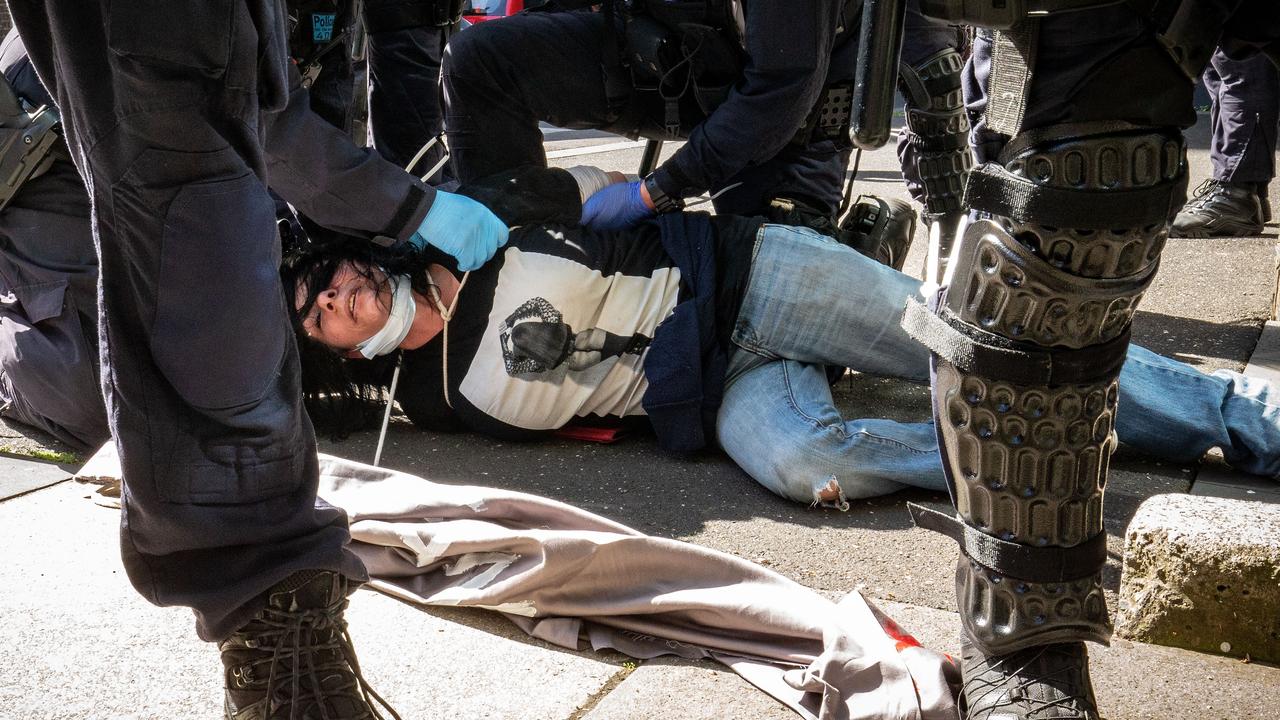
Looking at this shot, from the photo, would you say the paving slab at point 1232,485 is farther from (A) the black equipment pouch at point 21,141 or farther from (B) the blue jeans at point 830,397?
(A) the black equipment pouch at point 21,141

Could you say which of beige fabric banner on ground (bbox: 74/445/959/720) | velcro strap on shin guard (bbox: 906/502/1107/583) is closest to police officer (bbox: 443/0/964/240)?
beige fabric banner on ground (bbox: 74/445/959/720)

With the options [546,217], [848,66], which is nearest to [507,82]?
[546,217]

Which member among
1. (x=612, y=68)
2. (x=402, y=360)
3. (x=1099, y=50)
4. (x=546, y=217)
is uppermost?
(x=1099, y=50)

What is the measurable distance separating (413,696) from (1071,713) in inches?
31.1

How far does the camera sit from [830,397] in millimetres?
2465

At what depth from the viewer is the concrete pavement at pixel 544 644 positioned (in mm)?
1551

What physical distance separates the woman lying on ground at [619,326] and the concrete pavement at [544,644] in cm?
12

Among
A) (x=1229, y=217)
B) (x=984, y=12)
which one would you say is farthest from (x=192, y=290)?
(x=1229, y=217)

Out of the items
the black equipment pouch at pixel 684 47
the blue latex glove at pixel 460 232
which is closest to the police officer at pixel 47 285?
the blue latex glove at pixel 460 232

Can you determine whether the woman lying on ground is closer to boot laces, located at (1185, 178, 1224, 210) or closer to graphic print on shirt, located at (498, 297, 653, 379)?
graphic print on shirt, located at (498, 297, 653, 379)

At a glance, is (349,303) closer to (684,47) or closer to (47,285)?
(47,285)

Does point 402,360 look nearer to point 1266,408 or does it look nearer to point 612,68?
point 612,68

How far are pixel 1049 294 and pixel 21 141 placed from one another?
207 cm

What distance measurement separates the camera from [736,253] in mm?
2627
